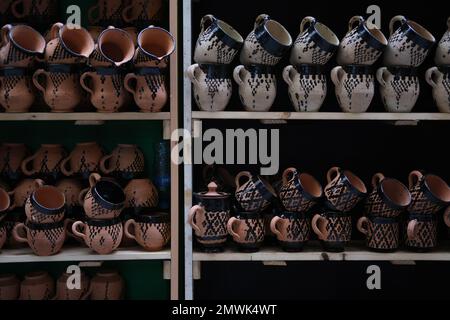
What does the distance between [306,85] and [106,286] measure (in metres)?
0.97

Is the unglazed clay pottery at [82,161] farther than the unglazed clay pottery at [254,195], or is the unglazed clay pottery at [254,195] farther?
the unglazed clay pottery at [82,161]

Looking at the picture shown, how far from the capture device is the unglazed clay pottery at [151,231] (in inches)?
59.1

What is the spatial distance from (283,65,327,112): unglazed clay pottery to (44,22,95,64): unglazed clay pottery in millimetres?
633

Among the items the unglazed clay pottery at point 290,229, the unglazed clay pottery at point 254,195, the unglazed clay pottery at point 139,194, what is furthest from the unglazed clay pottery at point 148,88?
the unglazed clay pottery at point 290,229

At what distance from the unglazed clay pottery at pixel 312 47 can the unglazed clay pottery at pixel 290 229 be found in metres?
0.49

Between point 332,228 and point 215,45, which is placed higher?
point 215,45

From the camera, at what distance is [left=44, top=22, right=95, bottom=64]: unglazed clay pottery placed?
1.43 m

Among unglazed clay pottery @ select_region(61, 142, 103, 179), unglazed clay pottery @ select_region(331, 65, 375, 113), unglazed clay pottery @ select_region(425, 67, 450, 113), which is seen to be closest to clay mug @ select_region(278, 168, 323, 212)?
unglazed clay pottery @ select_region(331, 65, 375, 113)

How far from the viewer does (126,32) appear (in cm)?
149

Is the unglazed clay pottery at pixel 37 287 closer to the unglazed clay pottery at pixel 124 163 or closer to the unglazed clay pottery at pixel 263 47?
the unglazed clay pottery at pixel 124 163

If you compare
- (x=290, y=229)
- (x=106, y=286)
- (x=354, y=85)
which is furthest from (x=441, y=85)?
(x=106, y=286)

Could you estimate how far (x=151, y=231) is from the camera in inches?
59.0

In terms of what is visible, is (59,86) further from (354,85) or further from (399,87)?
(399,87)

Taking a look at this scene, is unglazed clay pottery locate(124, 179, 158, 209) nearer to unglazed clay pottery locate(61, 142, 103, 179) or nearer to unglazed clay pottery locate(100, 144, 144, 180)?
unglazed clay pottery locate(100, 144, 144, 180)
